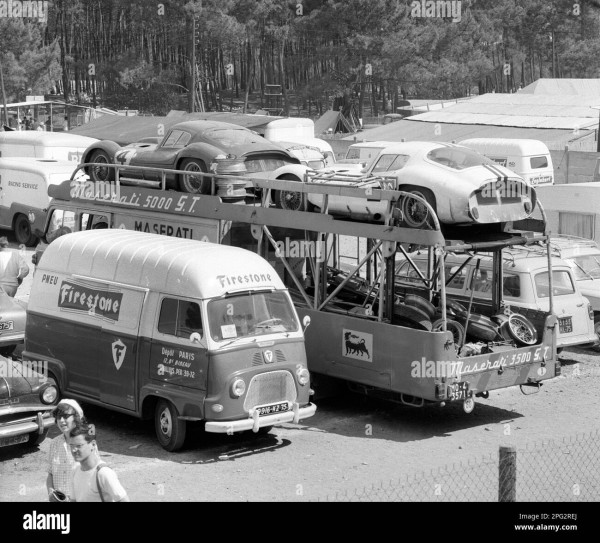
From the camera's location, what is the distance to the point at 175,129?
57.7ft

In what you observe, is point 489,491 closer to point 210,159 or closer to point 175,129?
point 210,159

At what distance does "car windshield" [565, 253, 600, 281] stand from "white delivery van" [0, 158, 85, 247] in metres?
13.1

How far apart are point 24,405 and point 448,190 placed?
18.2ft

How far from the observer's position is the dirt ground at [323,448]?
33.8 feet

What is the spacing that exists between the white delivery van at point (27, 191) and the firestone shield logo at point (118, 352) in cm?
1392

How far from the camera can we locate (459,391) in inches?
472

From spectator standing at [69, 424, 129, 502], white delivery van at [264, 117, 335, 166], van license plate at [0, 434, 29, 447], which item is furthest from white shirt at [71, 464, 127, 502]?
white delivery van at [264, 117, 335, 166]

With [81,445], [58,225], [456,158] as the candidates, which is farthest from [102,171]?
[81,445]

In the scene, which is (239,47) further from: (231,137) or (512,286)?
(512,286)

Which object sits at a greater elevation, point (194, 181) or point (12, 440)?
point (194, 181)

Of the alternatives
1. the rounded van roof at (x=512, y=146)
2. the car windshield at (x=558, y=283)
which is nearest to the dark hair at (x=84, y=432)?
the car windshield at (x=558, y=283)

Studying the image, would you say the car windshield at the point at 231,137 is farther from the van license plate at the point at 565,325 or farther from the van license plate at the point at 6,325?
the van license plate at the point at 565,325

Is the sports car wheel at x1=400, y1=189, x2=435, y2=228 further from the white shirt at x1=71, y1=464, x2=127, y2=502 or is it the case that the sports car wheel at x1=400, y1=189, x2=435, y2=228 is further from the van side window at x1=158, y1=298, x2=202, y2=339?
the white shirt at x1=71, y1=464, x2=127, y2=502
